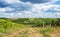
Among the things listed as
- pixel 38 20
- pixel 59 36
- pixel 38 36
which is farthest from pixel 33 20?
pixel 38 36

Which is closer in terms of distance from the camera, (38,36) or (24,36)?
(24,36)

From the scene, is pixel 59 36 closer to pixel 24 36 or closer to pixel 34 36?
pixel 34 36

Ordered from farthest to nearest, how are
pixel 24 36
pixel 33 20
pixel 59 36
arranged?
pixel 33 20
pixel 59 36
pixel 24 36

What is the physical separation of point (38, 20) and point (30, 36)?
23.5 metres

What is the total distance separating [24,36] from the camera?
14430 mm

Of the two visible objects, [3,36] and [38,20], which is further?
[38,20]

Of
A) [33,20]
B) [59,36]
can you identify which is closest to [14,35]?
[59,36]

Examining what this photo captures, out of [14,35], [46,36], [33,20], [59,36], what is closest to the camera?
[14,35]

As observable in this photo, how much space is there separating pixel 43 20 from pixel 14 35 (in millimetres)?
23695

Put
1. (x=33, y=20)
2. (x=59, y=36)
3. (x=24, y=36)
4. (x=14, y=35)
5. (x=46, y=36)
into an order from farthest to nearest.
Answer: (x=33, y=20), (x=59, y=36), (x=46, y=36), (x=14, y=35), (x=24, y=36)

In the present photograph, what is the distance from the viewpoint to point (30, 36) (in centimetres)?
1478

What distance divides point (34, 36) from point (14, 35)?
1682mm

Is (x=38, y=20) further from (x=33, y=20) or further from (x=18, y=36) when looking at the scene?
(x=18, y=36)

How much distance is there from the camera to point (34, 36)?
1565cm
